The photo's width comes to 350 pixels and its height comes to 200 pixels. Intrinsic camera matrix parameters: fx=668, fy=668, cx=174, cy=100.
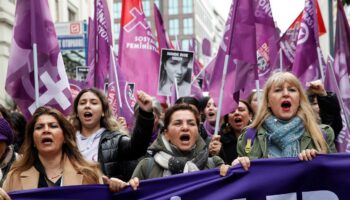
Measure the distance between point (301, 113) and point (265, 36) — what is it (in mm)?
3821

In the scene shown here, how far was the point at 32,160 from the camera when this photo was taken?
3.91 metres

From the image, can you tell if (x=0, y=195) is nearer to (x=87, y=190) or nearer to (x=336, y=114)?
(x=87, y=190)

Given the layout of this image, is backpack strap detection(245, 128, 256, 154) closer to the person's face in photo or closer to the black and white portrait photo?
the black and white portrait photo

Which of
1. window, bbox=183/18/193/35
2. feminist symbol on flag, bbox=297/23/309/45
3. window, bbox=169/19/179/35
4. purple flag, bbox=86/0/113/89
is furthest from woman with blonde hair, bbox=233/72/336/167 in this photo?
window, bbox=169/19/179/35

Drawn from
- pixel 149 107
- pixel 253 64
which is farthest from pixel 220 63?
pixel 149 107

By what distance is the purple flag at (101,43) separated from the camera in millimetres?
8508

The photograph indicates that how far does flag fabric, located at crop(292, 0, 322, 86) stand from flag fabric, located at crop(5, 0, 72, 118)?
251 centimetres

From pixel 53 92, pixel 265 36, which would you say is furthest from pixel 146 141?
pixel 265 36

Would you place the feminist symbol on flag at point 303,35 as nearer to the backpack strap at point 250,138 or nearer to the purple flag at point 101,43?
the purple flag at point 101,43

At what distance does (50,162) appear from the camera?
3.92m

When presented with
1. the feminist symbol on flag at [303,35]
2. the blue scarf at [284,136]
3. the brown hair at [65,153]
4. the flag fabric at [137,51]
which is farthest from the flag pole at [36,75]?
the flag fabric at [137,51]

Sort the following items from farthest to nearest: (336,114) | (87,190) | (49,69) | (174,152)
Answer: (49,69)
(336,114)
(174,152)
(87,190)

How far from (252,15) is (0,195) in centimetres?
433

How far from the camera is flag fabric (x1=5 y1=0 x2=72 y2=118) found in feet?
19.7
